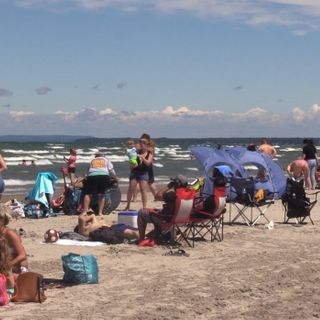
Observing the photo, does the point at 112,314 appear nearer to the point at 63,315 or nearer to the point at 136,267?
the point at 63,315

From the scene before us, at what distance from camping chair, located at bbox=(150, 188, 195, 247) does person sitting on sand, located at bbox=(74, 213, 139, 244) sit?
18.0 inches

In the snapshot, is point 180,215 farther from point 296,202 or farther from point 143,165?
point 143,165

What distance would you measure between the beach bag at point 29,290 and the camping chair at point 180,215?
10.2 feet

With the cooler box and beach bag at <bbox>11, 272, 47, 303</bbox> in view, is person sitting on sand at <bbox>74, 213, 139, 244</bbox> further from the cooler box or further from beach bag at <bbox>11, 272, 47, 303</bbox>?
beach bag at <bbox>11, 272, 47, 303</bbox>

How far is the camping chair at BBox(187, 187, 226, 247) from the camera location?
9.80 meters

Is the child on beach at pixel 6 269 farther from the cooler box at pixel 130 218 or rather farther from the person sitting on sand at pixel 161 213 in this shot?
the cooler box at pixel 130 218

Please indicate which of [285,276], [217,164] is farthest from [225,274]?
[217,164]

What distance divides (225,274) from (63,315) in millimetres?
2410

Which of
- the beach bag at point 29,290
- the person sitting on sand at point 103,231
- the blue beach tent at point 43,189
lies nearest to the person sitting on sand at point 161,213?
the person sitting on sand at point 103,231

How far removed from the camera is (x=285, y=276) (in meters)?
7.76

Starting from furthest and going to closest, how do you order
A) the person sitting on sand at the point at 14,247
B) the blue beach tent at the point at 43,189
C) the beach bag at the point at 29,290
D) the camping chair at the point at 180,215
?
the blue beach tent at the point at 43,189, the camping chair at the point at 180,215, the person sitting on sand at the point at 14,247, the beach bag at the point at 29,290

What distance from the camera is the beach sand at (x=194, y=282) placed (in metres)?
6.16

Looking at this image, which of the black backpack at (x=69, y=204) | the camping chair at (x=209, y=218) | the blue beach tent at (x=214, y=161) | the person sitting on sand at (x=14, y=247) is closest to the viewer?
the person sitting on sand at (x=14, y=247)

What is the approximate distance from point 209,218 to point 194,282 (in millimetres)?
2562
